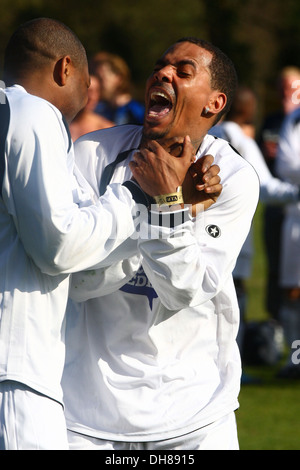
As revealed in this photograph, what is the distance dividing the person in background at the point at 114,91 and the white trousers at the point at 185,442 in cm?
604

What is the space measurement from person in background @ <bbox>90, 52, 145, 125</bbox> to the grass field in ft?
10.1

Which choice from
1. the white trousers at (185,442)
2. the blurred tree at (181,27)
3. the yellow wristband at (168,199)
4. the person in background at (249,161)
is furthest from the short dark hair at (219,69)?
the blurred tree at (181,27)

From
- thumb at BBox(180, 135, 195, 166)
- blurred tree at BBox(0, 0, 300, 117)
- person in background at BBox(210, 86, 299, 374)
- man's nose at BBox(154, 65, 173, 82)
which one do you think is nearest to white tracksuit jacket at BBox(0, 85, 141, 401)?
thumb at BBox(180, 135, 195, 166)

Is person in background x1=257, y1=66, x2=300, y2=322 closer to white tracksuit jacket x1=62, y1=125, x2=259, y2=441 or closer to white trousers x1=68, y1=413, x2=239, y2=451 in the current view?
white tracksuit jacket x1=62, y1=125, x2=259, y2=441

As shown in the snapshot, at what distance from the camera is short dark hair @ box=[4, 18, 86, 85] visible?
326 centimetres

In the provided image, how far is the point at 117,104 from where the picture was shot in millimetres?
9883

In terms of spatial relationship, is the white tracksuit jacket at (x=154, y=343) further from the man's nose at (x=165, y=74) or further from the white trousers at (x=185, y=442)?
the man's nose at (x=165, y=74)

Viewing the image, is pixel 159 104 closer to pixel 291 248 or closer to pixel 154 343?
pixel 154 343

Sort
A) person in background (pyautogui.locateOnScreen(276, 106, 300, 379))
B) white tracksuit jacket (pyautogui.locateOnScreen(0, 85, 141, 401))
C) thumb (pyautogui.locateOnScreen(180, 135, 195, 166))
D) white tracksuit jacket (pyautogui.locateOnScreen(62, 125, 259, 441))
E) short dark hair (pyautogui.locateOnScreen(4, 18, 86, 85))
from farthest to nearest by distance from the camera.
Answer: person in background (pyautogui.locateOnScreen(276, 106, 300, 379))
white tracksuit jacket (pyautogui.locateOnScreen(62, 125, 259, 441))
thumb (pyautogui.locateOnScreen(180, 135, 195, 166))
short dark hair (pyautogui.locateOnScreen(4, 18, 86, 85))
white tracksuit jacket (pyautogui.locateOnScreen(0, 85, 141, 401))

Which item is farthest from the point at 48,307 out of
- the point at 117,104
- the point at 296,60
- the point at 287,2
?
the point at 287,2

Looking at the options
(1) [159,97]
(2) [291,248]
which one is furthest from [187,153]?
(2) [291,248]

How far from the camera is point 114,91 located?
9.82 m

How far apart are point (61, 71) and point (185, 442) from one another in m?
1.60

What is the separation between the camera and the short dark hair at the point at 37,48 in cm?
326
